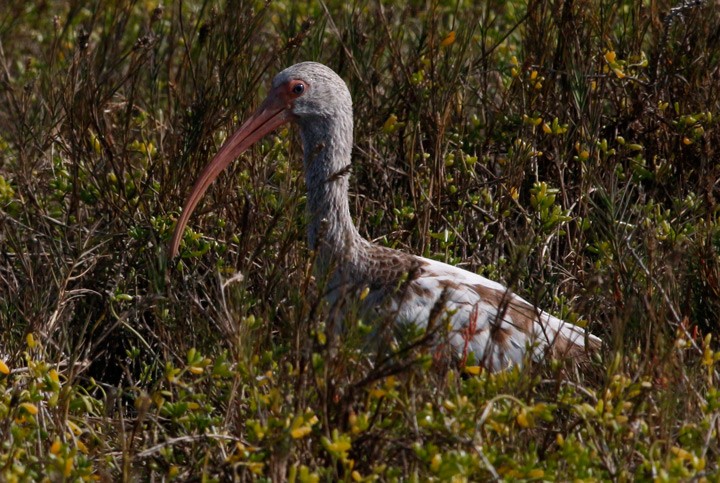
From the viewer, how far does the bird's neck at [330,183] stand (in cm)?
478

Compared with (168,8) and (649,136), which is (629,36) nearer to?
(649,136)

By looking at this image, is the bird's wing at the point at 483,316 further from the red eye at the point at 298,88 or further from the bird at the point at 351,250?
the red eye at the point at 298,88

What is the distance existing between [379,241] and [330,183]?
0.71 metres

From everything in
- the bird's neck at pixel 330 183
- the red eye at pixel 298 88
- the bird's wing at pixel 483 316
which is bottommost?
the bird's wing at pixel 483 316

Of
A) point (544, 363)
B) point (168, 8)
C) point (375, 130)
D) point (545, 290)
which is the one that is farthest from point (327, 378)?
point (168, 8)

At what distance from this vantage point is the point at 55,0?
8844mm

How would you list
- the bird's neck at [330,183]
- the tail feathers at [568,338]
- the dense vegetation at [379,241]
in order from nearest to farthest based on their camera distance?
1. the dense vegetation at [379,241]
2. the tail feathers at [568,338]
3. the bird's neck at [330,183]

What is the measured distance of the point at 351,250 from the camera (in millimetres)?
4672

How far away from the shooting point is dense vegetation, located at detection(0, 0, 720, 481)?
10.9 feet

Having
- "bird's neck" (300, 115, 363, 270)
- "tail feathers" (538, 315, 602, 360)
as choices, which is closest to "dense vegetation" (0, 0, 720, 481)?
"tail feathers" (538, 315, 602, 360)

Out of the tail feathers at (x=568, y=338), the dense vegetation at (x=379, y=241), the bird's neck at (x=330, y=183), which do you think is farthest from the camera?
the bird's neck at (x=330, y=183)

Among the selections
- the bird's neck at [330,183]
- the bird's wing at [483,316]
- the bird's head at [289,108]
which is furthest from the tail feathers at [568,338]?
the bird's head at [289,108]

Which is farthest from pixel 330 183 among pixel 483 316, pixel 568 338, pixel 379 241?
pixel 568 338

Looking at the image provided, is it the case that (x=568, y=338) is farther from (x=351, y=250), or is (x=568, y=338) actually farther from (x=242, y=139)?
(x=242, y=139)
